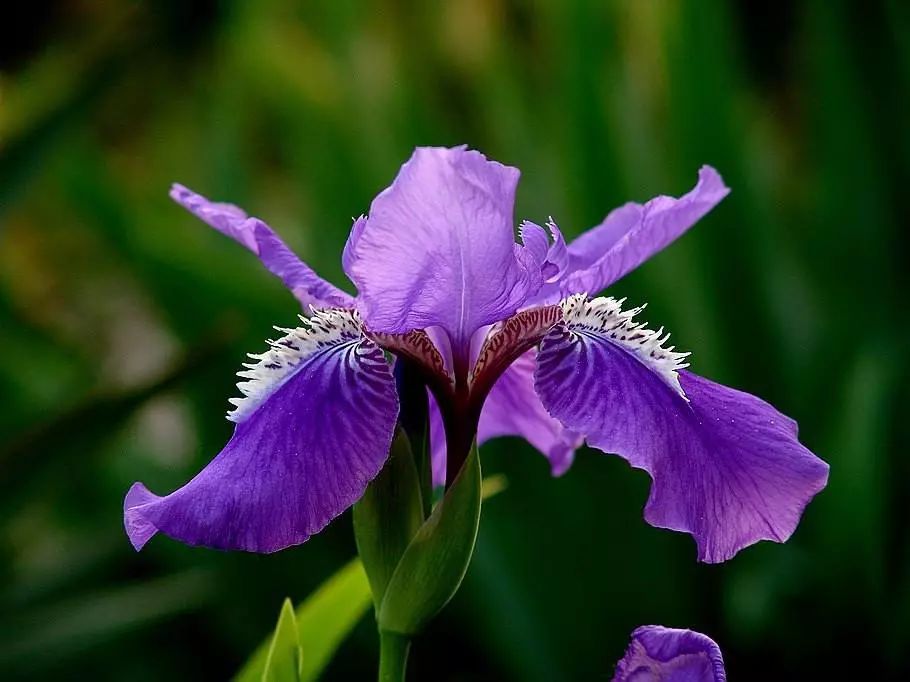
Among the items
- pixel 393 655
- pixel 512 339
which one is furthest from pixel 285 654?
pixel 512 339

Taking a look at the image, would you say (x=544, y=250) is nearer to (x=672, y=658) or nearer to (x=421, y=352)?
(x=421, y=352)

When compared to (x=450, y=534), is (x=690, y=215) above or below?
above

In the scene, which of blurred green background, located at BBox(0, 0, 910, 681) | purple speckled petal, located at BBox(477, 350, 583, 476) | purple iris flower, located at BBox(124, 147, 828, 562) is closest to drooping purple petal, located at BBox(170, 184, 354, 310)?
purple iris flower, located at BBox(124, 147, 828, 562)

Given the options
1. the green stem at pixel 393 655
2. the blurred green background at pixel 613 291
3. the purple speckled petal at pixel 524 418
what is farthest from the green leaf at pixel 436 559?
the blurred green background at pixel 613 291

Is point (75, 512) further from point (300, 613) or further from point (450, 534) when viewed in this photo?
point (450, 534)

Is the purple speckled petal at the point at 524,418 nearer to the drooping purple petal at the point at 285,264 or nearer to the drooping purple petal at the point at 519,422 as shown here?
the drooping purple petal at the point at 519,422

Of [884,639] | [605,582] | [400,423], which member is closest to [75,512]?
[605,582]
